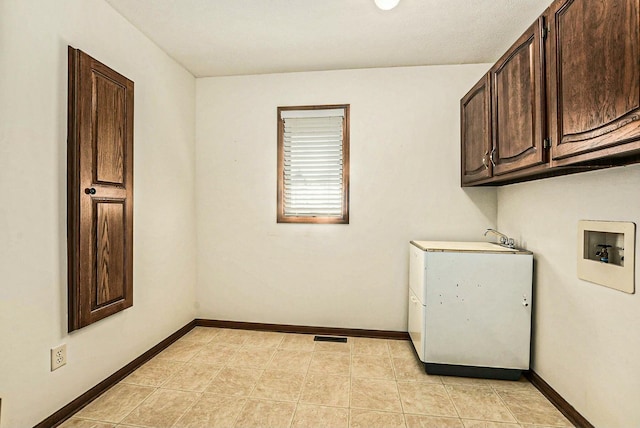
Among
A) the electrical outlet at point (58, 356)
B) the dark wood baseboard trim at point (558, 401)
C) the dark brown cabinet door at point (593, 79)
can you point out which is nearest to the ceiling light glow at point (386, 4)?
the dark brown cabinet door at point (593, 79)

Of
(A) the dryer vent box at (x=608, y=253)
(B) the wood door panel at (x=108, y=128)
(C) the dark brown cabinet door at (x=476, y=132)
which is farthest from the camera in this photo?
(C) the dark brown cabinet door at (x=476, y=132)

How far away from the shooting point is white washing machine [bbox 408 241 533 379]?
2.28m

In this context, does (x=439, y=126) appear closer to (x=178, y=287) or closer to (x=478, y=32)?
(x=478, y=32)

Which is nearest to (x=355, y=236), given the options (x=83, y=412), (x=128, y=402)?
(x=128, y=402)

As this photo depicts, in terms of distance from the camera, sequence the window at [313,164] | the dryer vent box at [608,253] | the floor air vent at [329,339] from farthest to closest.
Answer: the window at [313,164] < the floor air vent at [329,339] < the dryer vent box at [608,253]

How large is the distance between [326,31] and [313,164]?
3.82ft

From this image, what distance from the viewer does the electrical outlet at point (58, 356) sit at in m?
1.79

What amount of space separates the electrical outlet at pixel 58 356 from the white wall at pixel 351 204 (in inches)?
60.8

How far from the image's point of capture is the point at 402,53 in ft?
9.29

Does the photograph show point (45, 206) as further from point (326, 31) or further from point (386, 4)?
point (386, 4)

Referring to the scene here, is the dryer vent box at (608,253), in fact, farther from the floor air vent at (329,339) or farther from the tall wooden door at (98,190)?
the tall wooden door at (98,190)

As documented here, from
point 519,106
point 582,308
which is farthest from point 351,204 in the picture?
point 582,308

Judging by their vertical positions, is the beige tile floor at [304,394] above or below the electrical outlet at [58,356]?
below

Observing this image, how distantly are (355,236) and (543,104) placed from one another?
188cm
